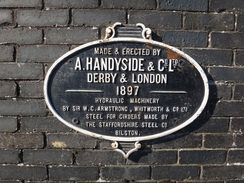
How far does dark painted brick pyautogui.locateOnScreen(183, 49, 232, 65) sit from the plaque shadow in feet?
1.00

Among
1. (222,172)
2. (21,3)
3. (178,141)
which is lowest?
(222,172)

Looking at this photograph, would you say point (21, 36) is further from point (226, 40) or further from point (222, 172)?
point (222, 172)

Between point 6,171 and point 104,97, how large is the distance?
0.90m

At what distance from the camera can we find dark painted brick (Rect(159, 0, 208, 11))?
5.17ft

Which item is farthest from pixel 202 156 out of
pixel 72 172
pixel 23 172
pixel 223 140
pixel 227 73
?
pixel 23 172

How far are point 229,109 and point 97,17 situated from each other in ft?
3.71

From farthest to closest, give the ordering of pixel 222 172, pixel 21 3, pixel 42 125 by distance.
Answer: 1. pixel 222 172
2. pixel 42 125
3. pixel 21 3

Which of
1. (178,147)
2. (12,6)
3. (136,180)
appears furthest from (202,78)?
(12,6)

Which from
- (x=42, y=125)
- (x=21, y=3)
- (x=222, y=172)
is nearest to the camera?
(x=21, y=3)

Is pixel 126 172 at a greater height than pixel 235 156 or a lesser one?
lesser

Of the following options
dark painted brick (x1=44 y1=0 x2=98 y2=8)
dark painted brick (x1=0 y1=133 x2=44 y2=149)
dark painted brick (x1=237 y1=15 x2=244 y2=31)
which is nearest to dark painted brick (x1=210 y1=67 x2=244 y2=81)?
dark painted brick (x1=237 y1=15 x2=244 y2=31)

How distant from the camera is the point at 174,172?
1.73 m

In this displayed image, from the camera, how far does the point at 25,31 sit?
1568 millimetres

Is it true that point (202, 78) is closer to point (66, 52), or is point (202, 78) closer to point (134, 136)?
point (134, 136)
